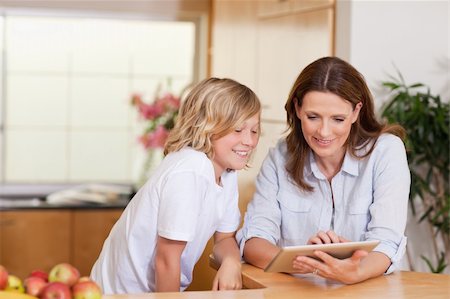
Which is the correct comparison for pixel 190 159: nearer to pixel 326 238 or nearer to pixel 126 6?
pixel 326 238

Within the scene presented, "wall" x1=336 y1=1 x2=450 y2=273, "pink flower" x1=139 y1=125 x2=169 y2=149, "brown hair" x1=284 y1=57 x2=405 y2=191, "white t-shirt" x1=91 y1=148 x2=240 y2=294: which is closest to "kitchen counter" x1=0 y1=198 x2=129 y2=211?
"pink flower" x1=139 y1=125 x2=169 y2=149

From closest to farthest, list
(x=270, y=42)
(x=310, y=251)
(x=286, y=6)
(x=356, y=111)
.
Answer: (x=310, y=251)
(x=356, y=111)
(x=286, y=6)
(x=270, y=42)

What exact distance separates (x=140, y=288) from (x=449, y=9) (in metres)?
2.16

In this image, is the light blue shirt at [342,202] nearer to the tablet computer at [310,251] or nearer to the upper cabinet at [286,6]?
the tablet computer at [310,251]

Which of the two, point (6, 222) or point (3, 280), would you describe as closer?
point (3, 280)

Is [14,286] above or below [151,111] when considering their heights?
below

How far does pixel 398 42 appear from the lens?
400cm

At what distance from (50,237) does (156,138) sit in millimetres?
1028

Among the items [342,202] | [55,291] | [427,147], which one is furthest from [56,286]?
[427,147]

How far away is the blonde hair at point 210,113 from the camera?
270cm

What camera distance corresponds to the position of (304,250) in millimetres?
2371

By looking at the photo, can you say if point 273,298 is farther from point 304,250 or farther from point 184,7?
point 184,7

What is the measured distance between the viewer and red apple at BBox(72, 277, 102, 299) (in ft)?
6.44

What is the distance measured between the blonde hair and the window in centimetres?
365
